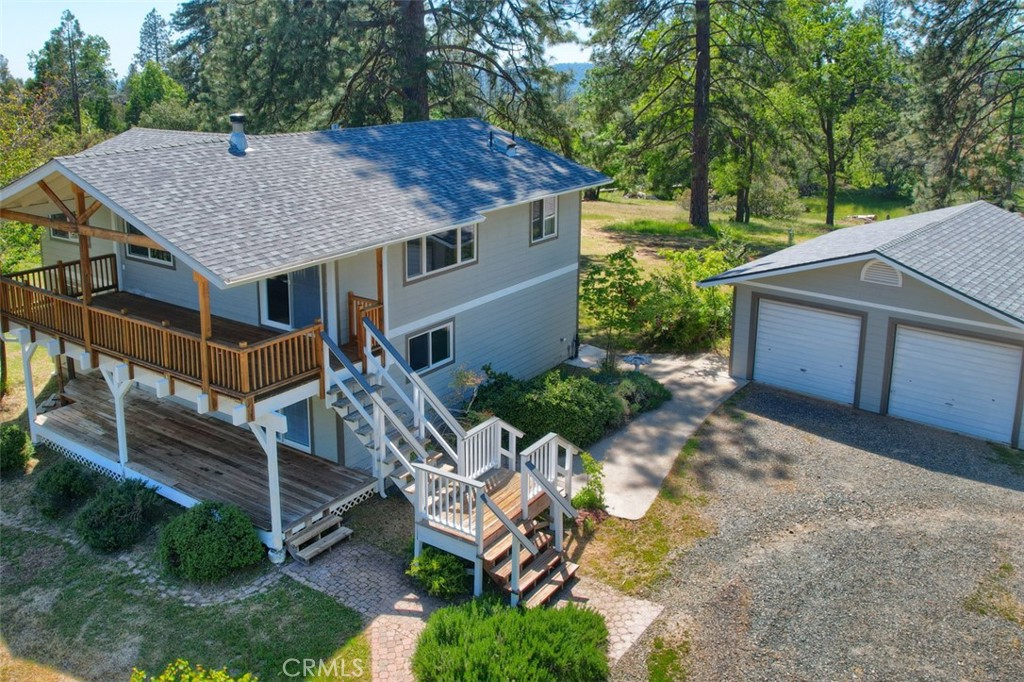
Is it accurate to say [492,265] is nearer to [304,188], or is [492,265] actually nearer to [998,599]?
[304,188]

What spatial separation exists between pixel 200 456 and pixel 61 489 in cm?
223

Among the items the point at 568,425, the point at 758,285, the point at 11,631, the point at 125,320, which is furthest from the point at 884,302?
the point at 11,631

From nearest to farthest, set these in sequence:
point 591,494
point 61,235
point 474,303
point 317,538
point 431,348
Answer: point 317,538 < point 591,494 < point 431,348 < point 474,303 < point 61,235

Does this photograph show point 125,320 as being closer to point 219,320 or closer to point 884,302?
point 219,320

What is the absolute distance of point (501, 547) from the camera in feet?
39.5

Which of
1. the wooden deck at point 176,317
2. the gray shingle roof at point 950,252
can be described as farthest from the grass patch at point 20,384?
the gray shingle roof at point 950,252

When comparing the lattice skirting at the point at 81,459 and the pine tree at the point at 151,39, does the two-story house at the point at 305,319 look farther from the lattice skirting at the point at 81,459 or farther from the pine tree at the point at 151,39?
the pine tree at the point at 151,39

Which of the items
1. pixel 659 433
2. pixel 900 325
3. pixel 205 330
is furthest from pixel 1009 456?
pixel 205 330

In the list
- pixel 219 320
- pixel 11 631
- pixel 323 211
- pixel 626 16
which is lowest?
pixel 11 631

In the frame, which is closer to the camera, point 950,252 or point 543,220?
point 950,252

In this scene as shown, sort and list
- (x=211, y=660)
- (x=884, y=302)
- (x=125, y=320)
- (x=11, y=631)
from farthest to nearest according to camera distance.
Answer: (x=884, y=302), (x=125, y=320), (x=11, y=631), (x=211, y=660)

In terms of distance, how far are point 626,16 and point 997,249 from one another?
19.5m

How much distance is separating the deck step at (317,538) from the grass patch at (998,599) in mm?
8818

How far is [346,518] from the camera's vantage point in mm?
14023
